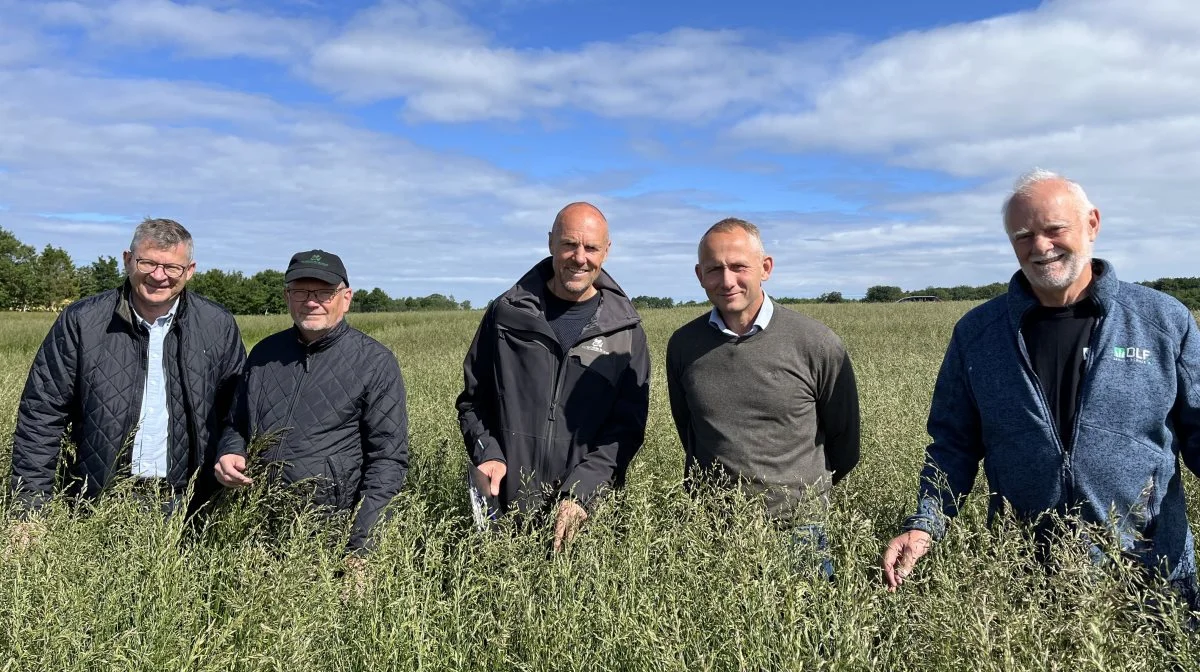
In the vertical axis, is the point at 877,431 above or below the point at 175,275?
below

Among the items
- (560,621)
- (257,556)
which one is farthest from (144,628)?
(560,621)

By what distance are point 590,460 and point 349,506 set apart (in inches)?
43.6

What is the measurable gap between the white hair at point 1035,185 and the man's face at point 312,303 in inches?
109

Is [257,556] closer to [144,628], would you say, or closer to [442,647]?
[144,628]

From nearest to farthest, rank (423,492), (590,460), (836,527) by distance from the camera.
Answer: (836,527) < (590,460) < (423,492)

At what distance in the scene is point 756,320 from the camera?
9.93ft

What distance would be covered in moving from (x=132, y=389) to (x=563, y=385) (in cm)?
206

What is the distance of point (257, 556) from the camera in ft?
8.59

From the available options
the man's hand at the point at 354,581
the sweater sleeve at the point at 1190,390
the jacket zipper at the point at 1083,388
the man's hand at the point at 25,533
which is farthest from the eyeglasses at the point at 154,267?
the sweater sleeve at the point at 1190,390

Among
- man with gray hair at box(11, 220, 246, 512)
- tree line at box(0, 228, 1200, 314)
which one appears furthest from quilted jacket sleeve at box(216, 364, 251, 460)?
tree line at box(0, 228, 1200, 314)

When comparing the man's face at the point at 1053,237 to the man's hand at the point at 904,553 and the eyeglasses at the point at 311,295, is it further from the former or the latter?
the eyeglasses at the point at 311,295

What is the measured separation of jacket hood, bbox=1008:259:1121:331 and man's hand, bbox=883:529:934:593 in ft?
2.61

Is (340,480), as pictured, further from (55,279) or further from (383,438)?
(55,279)

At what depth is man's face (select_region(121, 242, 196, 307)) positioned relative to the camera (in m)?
3.42
